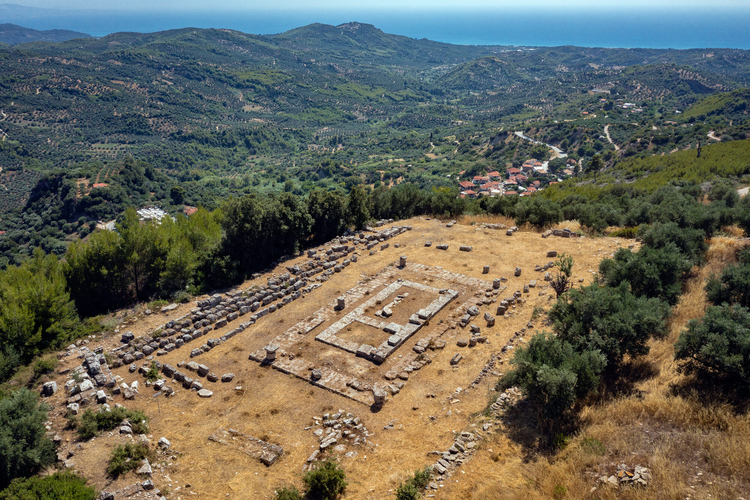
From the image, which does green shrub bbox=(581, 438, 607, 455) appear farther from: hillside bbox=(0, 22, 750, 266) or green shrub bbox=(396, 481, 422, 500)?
hillside bbox=(0, 22, 750, 266)

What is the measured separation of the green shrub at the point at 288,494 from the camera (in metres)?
11.3

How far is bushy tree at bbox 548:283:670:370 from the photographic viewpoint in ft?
45.8

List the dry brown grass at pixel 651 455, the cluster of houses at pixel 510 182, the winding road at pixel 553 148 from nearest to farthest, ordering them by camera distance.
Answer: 1. the dry brown grass at pixel 651 455
2. the cluster of houses at pixel 510 182
3. the winding road at pixel 553 148

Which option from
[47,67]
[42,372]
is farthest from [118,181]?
[47,67]

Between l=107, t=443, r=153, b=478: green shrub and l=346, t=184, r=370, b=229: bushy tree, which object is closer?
l=107, t=443, r=153, b=478: green shrub

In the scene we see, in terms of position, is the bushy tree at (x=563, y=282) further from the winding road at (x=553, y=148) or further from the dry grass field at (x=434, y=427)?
the winding road at (x=553, y=148)

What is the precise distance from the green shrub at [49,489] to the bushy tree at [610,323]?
15.2 m

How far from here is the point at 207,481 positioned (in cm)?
1241

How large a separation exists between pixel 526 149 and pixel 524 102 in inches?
3440

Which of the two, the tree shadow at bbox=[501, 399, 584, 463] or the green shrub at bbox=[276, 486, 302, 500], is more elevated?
the tree shadow at bbox=[501, 399, 584, 463]

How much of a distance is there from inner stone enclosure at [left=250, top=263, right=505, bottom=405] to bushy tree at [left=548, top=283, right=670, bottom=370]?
5628mm

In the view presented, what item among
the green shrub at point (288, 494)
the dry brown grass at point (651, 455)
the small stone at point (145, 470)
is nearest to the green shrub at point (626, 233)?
the dry brown grass at point (651, 455)

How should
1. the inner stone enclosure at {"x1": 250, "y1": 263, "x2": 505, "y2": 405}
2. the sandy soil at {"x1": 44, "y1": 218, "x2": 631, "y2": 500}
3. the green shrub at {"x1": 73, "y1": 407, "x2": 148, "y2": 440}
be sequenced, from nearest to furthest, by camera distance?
the sandy soil at {"x1": 44, "y1": 218, "x2": 631, "y2": 500}
the green shrub at {"x1": 73, "y1": 407, "x2": 148, "y2": 440}
the inner stone enclosure at {"x1": 250, "y1": 263, "x2": 505, "y2": 405}

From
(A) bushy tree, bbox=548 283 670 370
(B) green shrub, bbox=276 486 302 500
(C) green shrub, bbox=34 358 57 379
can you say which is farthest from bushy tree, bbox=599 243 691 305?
(C) green shrub, bbox=34 358 57 379
